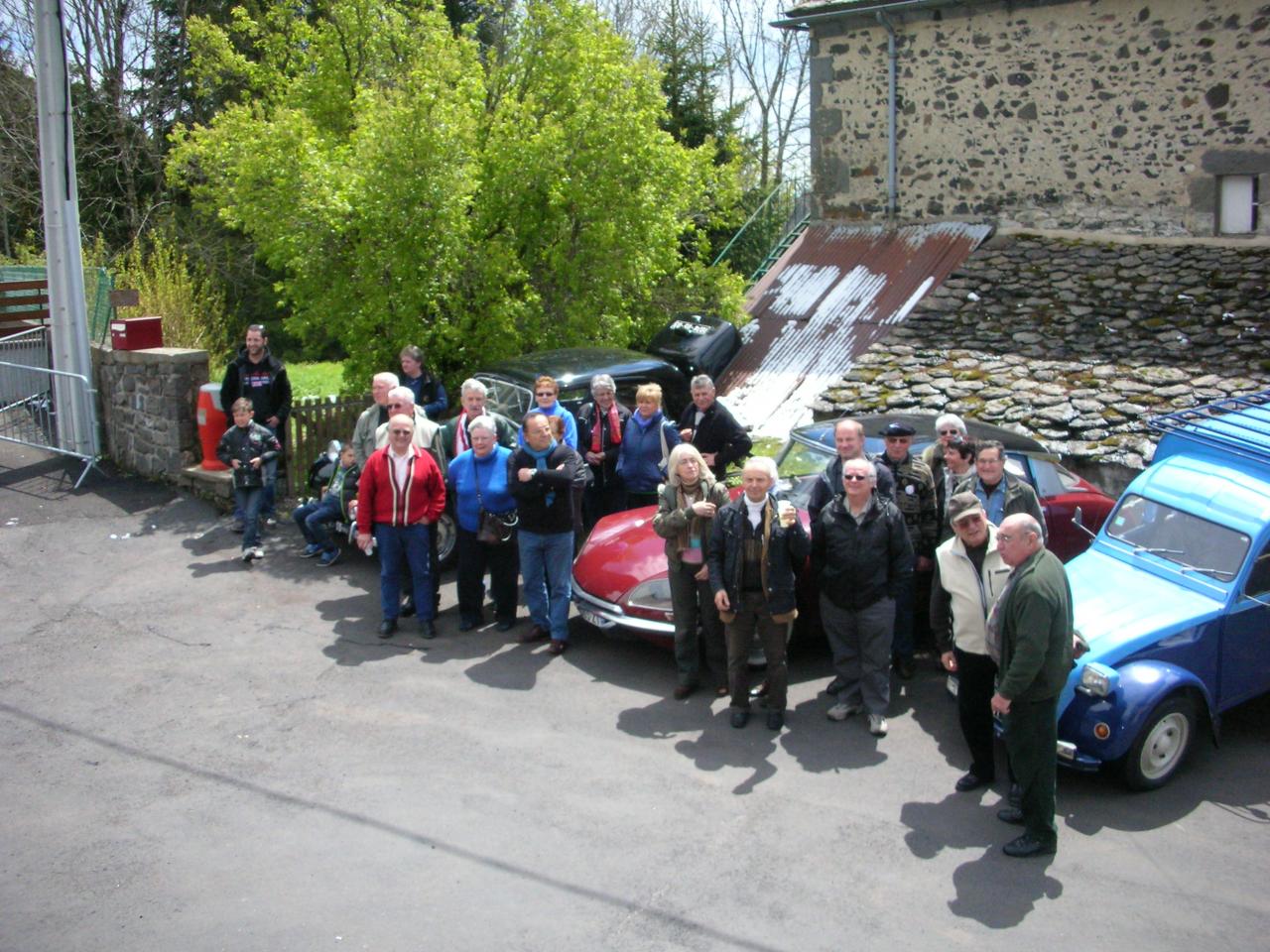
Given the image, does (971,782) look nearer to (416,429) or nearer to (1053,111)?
(416,429)

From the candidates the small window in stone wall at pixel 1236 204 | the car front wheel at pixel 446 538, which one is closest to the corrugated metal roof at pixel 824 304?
the small window in stone wall at pixel 1236 204

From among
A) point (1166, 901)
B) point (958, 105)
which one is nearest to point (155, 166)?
point (958, 105)

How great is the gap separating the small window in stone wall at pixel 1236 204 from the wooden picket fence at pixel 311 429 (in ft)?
34.7

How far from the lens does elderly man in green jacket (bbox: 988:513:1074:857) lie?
225 inches

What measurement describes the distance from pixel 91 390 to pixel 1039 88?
12303 mm

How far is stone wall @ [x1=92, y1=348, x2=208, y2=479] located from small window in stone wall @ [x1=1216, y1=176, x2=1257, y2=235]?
12.1 m

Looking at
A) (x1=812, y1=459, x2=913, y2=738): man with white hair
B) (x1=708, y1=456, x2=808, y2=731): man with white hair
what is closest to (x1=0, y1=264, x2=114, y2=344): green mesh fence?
(x1=708, y1=456, x2=808, y2=731): man with white hair

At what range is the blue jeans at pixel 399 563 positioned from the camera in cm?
887

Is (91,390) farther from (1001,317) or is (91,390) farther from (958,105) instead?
(958,105)

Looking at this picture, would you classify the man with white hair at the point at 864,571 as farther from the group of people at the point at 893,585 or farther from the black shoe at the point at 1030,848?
the black shoe at the point at 1030,848

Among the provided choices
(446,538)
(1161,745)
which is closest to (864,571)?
(1161,745)

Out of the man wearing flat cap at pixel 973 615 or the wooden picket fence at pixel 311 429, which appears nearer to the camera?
the man wearing flat cap at pixel 973 615

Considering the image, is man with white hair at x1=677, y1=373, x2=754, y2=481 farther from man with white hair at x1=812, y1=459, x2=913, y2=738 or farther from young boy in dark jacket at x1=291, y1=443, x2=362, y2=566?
young boy in dark jacket at x1=291, y1=443, x2=362, y2=566

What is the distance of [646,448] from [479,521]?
1602mm
